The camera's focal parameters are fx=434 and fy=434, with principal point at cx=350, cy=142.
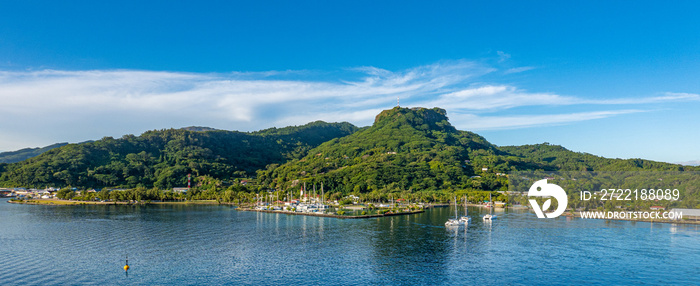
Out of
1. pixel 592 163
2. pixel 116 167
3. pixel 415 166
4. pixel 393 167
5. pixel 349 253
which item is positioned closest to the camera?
pixel 349 253

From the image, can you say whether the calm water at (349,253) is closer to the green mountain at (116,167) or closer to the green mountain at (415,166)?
the green mountain at (415,166)

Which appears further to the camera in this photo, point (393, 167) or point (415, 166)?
point (415, 166)

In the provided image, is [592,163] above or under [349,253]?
above

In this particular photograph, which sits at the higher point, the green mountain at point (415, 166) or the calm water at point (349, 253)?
the green mountain at point (415, 166)

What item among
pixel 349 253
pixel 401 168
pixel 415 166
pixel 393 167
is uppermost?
pixel 415 166

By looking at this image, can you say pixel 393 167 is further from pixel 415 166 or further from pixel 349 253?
pixel 349 253

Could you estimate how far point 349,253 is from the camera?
142 feet

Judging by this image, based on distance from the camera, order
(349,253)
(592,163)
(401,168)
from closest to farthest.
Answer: (349,253)
(401,168)
(592,163)

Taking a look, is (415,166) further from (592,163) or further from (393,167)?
(592,163)

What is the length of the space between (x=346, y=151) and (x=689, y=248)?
147 m

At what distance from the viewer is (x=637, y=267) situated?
37.5 m

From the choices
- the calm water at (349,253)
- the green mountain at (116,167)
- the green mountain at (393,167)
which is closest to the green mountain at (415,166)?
the green mountain at (393,167)

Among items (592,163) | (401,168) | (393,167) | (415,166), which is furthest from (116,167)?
(592,163)

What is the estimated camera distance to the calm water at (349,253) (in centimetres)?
3425
